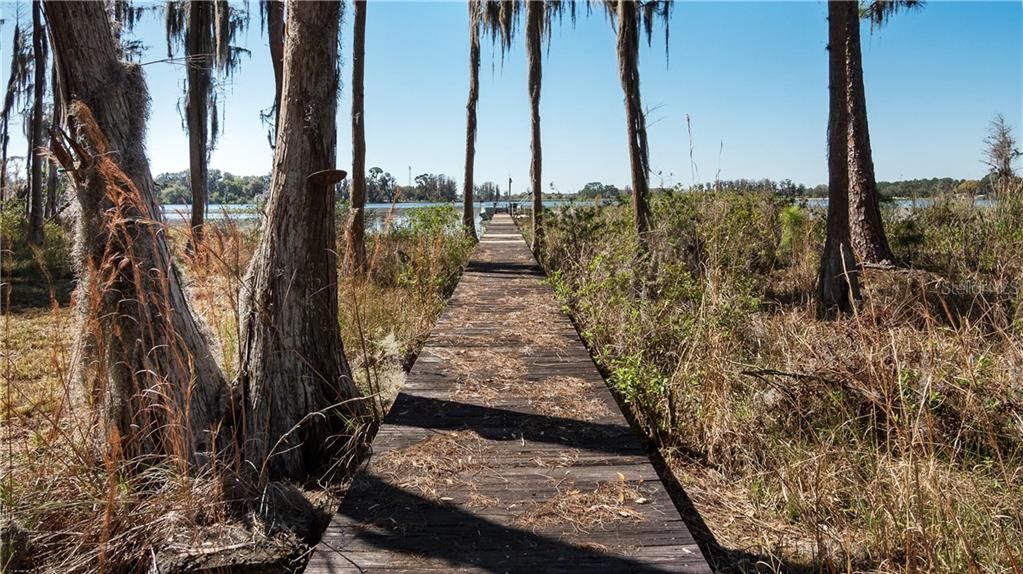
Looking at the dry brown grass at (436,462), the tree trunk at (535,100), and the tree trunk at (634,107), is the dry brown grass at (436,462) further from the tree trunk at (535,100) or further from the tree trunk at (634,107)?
the tree trunk at (535,100)

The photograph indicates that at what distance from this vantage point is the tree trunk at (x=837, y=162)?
775cm

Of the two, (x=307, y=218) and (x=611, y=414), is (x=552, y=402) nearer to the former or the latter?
(x=611, y=414)

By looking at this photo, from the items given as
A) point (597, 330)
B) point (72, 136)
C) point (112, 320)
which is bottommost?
point (597, 330)

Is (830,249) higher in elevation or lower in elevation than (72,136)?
lower

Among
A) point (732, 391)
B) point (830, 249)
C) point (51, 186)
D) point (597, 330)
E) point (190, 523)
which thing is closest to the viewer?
point (190, 523)

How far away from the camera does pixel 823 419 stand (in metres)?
3.80

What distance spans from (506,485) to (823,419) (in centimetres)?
238

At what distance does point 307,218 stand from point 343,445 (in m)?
1.49

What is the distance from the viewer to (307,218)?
3684mm

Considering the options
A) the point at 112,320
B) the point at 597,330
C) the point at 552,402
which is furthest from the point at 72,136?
the point at 597,330

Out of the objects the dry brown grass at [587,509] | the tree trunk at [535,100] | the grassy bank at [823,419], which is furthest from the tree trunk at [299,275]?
the tree trunk at [535,100]

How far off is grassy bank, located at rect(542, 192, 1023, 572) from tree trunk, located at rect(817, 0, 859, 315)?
1.72 m

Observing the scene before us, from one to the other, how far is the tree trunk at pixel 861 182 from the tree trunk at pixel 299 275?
28.3ft

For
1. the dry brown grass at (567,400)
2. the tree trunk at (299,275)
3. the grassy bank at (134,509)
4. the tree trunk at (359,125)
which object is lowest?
the grassy bank at (134,509)
